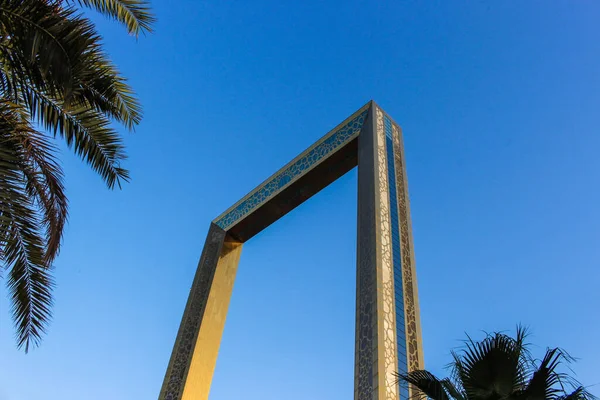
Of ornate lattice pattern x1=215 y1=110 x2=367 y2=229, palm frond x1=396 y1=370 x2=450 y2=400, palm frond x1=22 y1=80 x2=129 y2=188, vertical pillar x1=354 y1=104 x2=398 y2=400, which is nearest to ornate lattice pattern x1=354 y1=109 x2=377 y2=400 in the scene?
vertical pillar x1=354 y1=104 x2=398 y2=400

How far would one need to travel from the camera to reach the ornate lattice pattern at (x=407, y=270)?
4.43 meters

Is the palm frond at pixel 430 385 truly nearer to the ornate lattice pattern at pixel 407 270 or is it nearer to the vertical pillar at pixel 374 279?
the vertical pillar at pixel 374 279

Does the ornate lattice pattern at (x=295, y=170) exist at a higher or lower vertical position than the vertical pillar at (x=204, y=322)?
higher

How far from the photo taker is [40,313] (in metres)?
3.99

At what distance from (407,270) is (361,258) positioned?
477 mm

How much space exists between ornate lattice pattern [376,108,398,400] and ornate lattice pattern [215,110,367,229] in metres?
0.48

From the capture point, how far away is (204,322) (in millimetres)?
6961

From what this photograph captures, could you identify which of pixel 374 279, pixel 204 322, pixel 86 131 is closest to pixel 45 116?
pixel 86 131

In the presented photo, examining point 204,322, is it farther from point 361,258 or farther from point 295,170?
point 361,258

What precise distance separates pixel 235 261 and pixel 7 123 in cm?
469

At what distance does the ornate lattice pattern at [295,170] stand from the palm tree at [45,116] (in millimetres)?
2850

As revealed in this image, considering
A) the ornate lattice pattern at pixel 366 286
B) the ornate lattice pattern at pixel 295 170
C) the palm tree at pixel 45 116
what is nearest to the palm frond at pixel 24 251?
the palm tree at pixel 45 116

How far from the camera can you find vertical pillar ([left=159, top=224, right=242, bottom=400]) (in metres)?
6.42

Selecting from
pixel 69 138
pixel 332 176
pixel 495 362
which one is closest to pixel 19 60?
pixel 69 138
